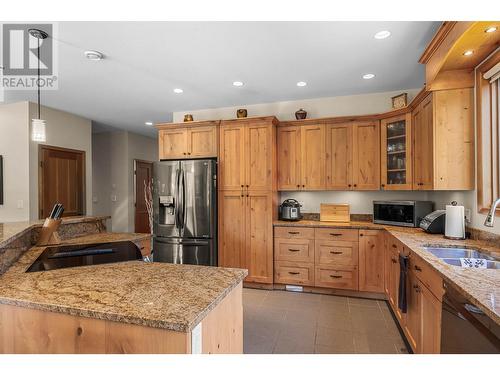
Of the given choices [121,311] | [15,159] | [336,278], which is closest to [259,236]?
[336,278]

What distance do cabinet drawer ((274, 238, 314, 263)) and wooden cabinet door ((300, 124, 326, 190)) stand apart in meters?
0.77

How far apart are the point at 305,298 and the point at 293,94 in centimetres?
271

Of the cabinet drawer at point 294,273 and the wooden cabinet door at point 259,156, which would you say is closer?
the cabinet drawer at point 294,273

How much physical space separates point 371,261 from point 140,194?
16.4 feet

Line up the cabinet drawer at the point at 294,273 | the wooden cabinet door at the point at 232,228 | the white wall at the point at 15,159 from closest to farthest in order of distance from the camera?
the cabinet drawer at the point at 294,273
the wooden cabinet door at the point at 232,228
the white wall at the point at 15,159

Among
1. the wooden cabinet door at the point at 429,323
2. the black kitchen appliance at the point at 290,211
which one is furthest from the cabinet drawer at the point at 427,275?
the black kitchen appliance at the point at 290,211

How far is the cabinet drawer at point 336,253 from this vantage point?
3.19 m

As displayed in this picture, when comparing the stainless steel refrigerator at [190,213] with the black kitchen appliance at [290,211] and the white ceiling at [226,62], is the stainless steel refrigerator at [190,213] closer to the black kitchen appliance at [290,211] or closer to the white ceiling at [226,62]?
the black kitchen appliance at [290,211]

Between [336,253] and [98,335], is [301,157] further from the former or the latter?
[98,335]

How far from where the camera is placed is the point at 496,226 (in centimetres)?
198

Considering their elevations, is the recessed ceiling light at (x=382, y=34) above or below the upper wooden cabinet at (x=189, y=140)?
above

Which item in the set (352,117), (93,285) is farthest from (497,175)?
(93,285)

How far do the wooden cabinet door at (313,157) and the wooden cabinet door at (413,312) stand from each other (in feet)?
5.72
